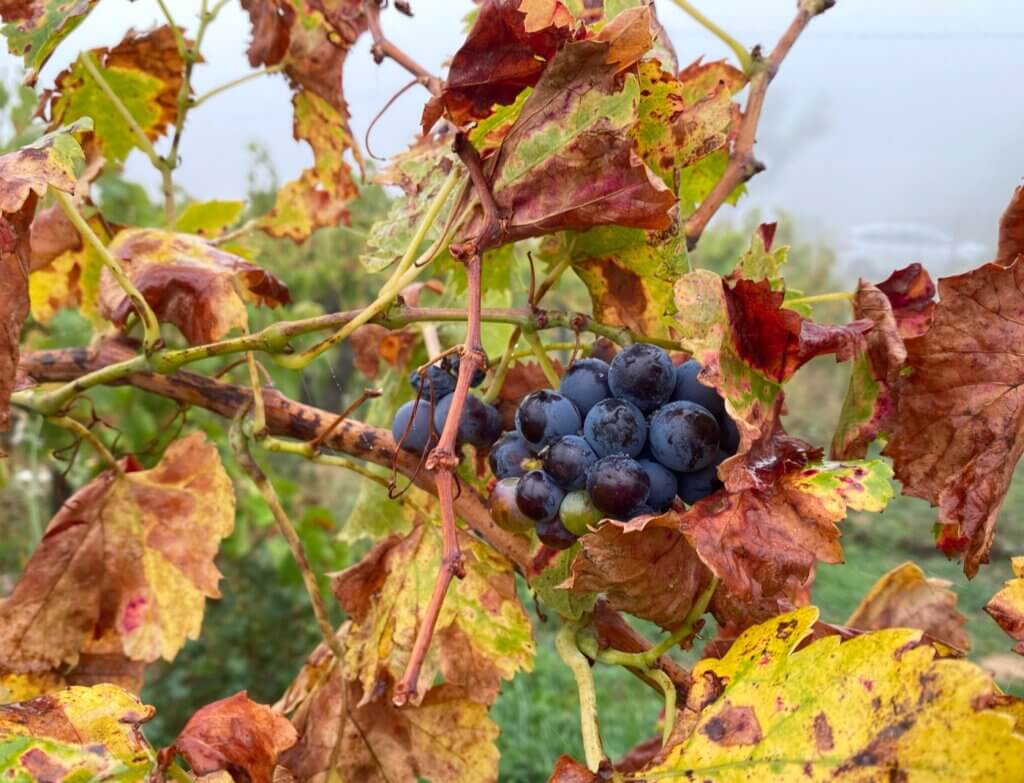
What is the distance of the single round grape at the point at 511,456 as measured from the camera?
447mm

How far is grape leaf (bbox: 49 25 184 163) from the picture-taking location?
0.78 meters

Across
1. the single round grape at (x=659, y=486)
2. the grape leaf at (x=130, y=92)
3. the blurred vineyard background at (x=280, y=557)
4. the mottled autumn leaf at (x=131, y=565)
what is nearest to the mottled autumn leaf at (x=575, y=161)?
the single round grape at (x=659, y=486)

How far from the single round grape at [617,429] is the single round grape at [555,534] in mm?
38

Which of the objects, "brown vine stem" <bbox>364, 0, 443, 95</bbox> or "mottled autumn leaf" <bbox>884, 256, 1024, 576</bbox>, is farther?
"brown vine stem" <bbox>364, 0, 443, 95</bbox>

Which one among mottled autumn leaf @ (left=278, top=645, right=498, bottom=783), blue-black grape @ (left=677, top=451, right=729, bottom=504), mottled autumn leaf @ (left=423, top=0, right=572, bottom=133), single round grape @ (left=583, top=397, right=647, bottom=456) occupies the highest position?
mottled autumn leaf @ (left=423, top=0, right=572, bottom=133)

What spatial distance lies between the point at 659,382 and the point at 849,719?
154 mm

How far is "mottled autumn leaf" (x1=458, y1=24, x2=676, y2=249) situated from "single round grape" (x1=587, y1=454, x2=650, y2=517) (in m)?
0.12

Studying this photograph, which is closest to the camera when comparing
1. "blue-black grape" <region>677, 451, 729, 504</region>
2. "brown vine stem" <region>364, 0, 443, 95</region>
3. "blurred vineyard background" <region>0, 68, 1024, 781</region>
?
"blue-black grape" <region>677, 451, 729, 504</region>

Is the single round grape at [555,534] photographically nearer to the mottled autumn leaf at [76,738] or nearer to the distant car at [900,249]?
the mottled autumn leaf at [76,738]

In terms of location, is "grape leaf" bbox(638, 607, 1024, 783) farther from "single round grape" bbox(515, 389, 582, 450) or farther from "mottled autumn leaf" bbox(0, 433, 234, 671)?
"mottled autumn leaf" bbox(0, 433, 234, 671)

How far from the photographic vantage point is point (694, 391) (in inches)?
16.5

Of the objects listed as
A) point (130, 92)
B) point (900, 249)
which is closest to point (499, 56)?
point (130, 92)

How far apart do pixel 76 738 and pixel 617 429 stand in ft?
0.85

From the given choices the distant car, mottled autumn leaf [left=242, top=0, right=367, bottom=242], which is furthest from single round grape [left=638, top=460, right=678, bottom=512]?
the distant car
